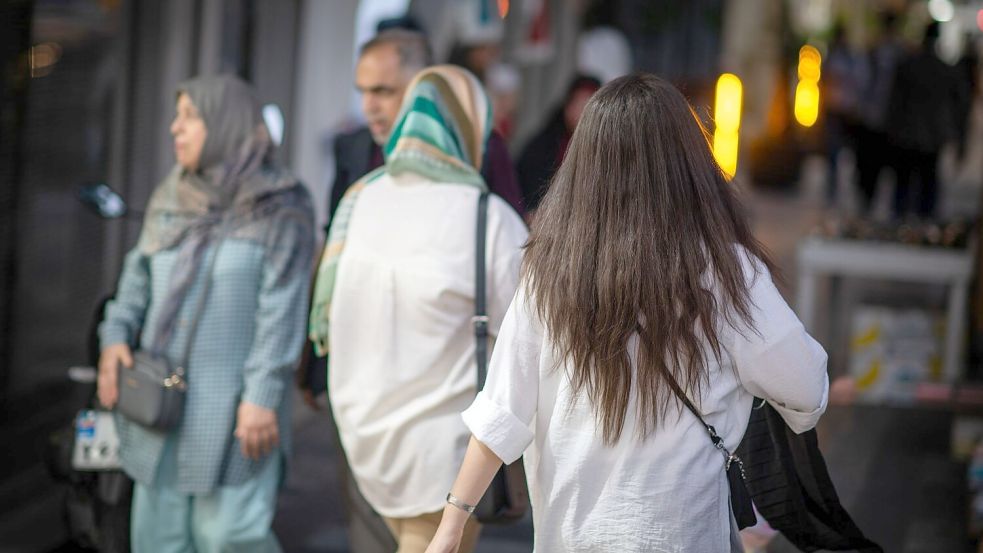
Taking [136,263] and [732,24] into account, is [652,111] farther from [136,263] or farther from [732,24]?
[732,24]

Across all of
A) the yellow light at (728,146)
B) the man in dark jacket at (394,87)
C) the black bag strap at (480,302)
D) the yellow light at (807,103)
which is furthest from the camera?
the yellow light at (807,103)

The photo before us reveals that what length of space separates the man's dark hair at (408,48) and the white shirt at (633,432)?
156 cm

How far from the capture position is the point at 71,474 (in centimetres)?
381

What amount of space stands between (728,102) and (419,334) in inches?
629

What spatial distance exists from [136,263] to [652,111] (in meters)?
1.84

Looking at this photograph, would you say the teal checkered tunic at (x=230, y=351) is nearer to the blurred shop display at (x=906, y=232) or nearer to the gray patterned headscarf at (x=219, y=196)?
the gray patterned headscarf at (x=219, y=196)

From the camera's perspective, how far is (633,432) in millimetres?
2500

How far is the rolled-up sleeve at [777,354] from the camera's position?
2438 mm

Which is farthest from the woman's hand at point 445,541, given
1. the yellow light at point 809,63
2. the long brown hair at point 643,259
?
the yellow light at point 809,63

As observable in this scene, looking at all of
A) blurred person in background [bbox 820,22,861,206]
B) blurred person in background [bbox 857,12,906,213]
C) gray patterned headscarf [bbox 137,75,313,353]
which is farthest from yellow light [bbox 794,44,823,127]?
gray patterned headscarf [bbox 137,75,313,353]

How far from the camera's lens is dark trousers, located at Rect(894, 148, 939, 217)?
12.5m

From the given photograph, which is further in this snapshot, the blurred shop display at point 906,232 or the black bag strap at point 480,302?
the blurred shop display at point 906,232

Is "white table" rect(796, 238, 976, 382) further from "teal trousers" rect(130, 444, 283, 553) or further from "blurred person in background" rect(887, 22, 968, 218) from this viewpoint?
"teal trousers" rect(130, 444, 283, 553)

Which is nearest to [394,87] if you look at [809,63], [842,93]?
[842,93]
